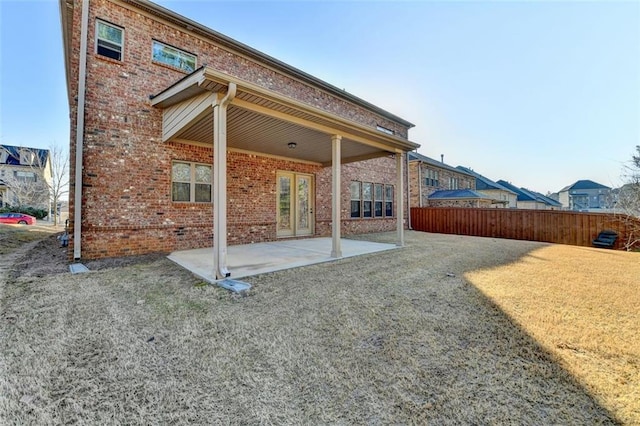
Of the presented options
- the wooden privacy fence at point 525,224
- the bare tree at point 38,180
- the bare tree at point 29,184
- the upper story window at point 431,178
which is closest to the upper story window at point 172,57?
the wooden privacy fence at point 525,224

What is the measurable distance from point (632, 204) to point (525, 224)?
338cm

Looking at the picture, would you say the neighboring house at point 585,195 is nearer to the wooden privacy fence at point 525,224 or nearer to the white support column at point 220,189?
the wooden privacy fence at point 525,224

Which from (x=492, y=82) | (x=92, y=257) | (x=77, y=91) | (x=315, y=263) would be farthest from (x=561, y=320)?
(x=492, y=82)

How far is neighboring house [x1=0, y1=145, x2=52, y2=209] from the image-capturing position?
23.5 m

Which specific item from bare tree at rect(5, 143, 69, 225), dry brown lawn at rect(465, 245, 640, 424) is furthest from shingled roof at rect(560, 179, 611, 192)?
bare tree at rect(5, 143, 69, 225)

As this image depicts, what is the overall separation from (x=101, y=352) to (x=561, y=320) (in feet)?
16.0

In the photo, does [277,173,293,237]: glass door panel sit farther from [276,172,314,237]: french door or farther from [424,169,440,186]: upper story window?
[424,169,440,186]: upper story window

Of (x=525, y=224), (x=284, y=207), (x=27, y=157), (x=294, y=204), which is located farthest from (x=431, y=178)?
(x=27, y=157)

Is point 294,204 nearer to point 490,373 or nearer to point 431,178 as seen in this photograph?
point 490,373

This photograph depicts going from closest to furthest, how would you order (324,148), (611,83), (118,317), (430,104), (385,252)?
(118,317)
(385,252)
(324,148)
(611,83)
(430,104)

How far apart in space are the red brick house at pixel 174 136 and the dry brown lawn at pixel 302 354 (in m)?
1.63

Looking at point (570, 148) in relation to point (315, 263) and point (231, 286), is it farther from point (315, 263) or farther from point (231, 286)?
point (231, 286)

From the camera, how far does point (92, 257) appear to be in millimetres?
6055

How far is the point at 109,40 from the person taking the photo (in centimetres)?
638
